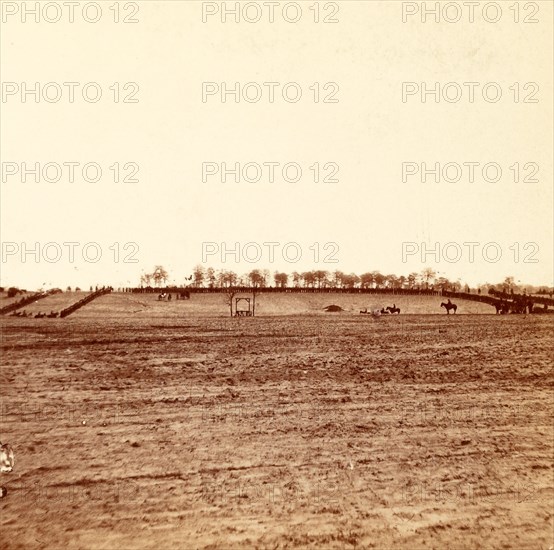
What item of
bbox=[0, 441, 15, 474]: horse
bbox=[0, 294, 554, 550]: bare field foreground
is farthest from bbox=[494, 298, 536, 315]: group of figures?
bbox=[0, 441, 15, 474]: horse

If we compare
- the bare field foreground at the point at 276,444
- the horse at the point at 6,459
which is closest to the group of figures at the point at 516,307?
the bare field foreground at the point at 276,444

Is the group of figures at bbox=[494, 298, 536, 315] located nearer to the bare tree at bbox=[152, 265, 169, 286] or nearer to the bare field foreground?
the bare field foreground

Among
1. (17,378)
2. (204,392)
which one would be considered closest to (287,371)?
(204,392)

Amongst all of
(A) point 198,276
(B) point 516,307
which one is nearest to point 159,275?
(A) point 198,276

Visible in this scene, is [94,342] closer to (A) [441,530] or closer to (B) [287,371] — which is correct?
(B) [287,371]

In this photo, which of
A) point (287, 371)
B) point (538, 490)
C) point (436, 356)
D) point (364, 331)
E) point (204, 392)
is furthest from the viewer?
point (364, 331)

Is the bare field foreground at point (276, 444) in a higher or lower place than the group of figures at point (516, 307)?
lower

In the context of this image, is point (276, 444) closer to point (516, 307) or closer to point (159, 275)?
point (516, 307)

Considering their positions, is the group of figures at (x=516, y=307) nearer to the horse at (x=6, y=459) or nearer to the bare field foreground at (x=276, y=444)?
the bare field foreground at (x=276, y=444)
